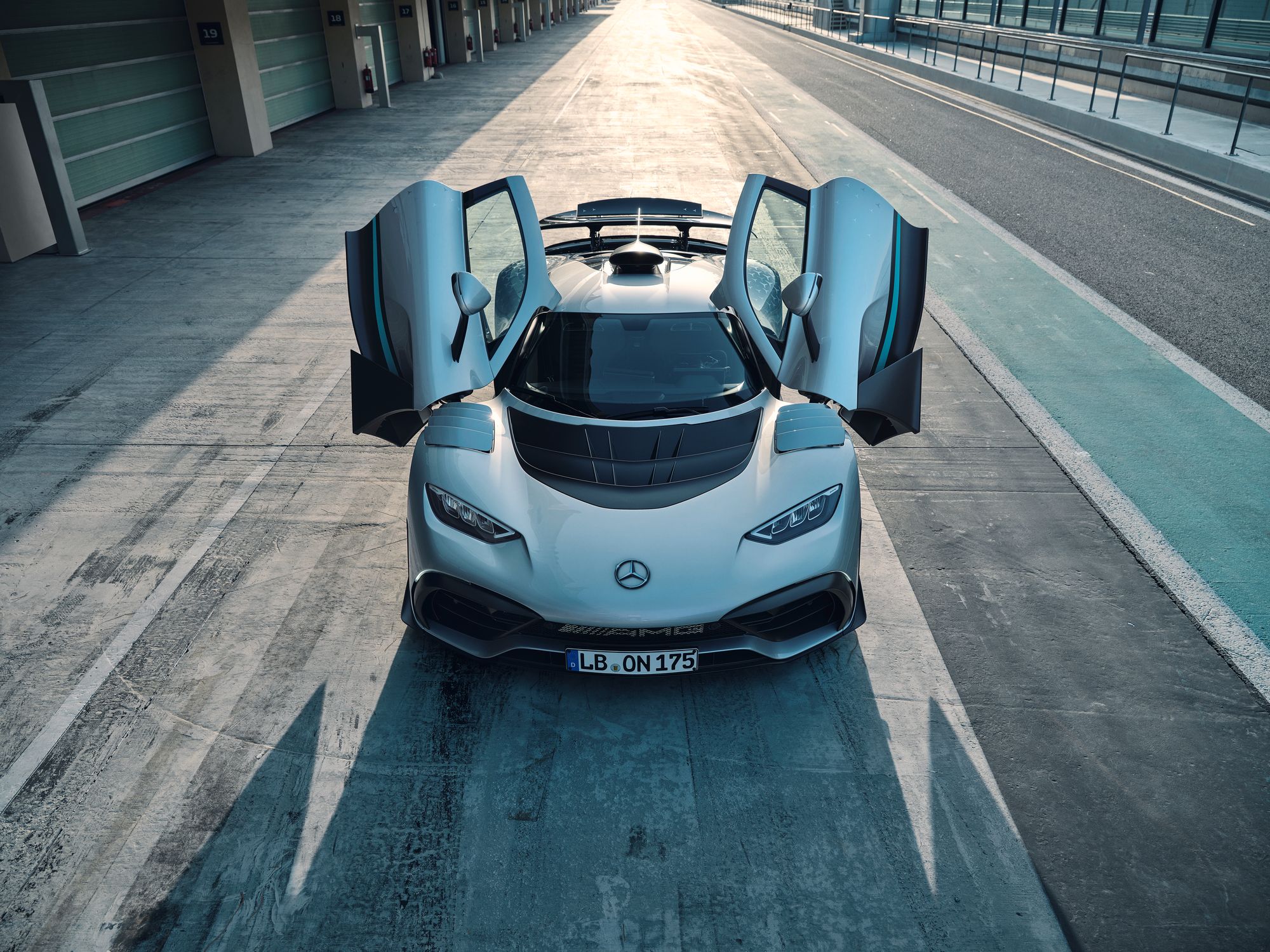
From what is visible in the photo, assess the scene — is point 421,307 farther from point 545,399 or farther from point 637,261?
point 637,261

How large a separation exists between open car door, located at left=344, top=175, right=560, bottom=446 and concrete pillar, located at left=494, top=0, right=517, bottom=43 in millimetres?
45732

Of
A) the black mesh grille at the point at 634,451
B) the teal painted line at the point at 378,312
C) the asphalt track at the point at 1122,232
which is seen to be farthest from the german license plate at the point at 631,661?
the asphalt track at the point at 1122,232

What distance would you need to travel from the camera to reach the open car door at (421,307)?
436 cm

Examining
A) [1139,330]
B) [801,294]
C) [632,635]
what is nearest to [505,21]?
[1139,330]

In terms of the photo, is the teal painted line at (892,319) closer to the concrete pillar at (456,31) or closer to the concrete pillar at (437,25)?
the concrete pillar at (437,25)

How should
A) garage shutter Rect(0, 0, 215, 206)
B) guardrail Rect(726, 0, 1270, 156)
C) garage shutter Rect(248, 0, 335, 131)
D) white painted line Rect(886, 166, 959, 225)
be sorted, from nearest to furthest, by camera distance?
garage shutter Rect(0, 0, 215, 206) < white painted line Rect(886, 166, 959, 225) < guardrail Rect(726, 0, 1270, 156) < garage shutter Rect(248, 0, 335, 131)

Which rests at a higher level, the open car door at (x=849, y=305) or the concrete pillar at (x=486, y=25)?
the concrete pillar at (x=486, y=25)

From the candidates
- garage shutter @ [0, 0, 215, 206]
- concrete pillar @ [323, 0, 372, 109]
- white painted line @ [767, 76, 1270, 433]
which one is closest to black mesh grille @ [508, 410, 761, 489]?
white painted line @ [767, 76, 1270, 433]

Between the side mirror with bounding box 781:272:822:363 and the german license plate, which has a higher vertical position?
the side mirror with bounding box 781:272:822:363

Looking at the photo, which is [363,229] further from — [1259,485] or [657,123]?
[657,123]

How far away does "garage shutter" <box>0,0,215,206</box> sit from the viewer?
11148 mm

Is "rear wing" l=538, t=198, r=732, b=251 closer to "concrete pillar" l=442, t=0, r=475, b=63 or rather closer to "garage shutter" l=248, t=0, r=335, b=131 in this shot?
"garage shutter" l=248, t=0, r=335, b=131

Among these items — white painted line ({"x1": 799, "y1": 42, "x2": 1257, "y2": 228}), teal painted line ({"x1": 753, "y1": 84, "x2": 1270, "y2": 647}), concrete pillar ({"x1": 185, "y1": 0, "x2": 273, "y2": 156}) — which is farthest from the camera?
concrete pillar ({"x1": 185, "y1": 0, "x2": 273, "y2": 156})

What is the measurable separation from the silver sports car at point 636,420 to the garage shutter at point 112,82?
963cm
